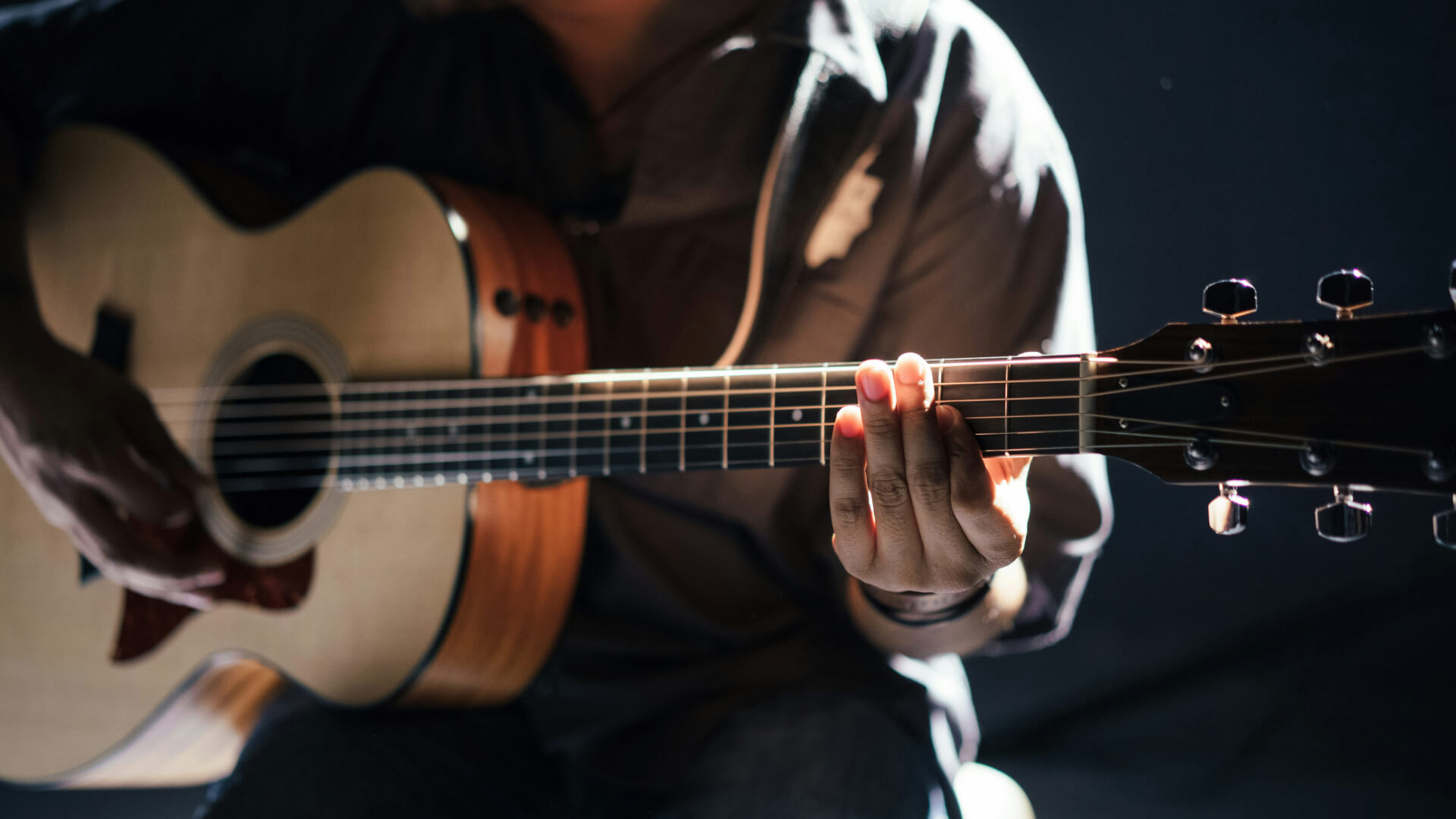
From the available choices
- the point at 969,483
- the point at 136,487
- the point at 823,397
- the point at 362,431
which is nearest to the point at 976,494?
the point at 969,483

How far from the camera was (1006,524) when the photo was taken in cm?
61

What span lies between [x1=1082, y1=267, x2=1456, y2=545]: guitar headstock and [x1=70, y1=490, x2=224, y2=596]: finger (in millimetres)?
883

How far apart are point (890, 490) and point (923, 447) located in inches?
1.6

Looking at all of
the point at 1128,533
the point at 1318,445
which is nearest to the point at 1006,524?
the point at 1318,445

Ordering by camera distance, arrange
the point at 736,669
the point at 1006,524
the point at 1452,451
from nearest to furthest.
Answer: the point at 1452,451, the point at 1006,524, the point at 736,669

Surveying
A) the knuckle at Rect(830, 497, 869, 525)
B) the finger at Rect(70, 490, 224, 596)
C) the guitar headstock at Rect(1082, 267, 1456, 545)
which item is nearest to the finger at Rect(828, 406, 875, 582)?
the knuckle at Rect(830, 497, 869, 525)

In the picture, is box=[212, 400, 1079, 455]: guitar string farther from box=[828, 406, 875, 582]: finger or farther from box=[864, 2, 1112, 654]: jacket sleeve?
box=[864, 2, 1112, 654]: jacket sleeve

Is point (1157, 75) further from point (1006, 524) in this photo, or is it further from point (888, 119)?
point (1006, 524)

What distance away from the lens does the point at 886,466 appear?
0.60 meters

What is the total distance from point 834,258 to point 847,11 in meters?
0.24

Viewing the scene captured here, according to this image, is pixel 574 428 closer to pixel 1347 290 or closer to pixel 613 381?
pixel 613 381

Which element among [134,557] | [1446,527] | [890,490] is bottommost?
[134,557]

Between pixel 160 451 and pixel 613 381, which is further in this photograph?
pixel 160 451

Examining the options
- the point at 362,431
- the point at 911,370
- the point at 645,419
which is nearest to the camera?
the point at 911,370
